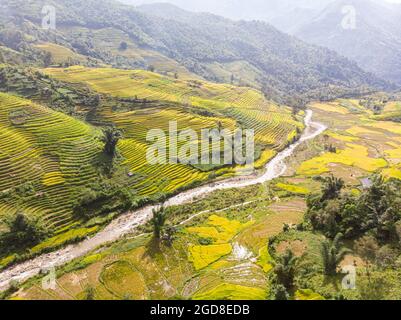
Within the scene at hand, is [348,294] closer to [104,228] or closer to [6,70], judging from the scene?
[104,228]

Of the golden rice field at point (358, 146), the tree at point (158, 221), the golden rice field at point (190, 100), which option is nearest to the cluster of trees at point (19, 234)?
the tree at point (158, 221)

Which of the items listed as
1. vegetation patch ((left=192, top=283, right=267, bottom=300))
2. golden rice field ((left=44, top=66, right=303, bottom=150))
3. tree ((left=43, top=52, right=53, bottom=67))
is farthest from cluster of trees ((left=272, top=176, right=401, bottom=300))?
tree ((left=43, top=52, right=53, bottom=67))

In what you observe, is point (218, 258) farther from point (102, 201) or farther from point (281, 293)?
point (102, 201)

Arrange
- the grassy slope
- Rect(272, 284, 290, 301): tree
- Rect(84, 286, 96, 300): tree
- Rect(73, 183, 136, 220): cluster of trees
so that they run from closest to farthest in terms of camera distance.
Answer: Rect(272, 284, 290, 301): tree → Rect(84, 286, 96, 300): tree → the grassy slope → Rect(73, 183, 136, 220): cluster of trees

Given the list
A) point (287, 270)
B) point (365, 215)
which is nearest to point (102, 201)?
point (287, 270)

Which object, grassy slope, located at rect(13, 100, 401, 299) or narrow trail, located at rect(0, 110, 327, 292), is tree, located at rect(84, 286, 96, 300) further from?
narrow trail, located at rect(0, 110, 327, 292)

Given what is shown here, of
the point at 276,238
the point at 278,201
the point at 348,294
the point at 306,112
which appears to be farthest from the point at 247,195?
the point at 306,112

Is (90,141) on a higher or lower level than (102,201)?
higher
